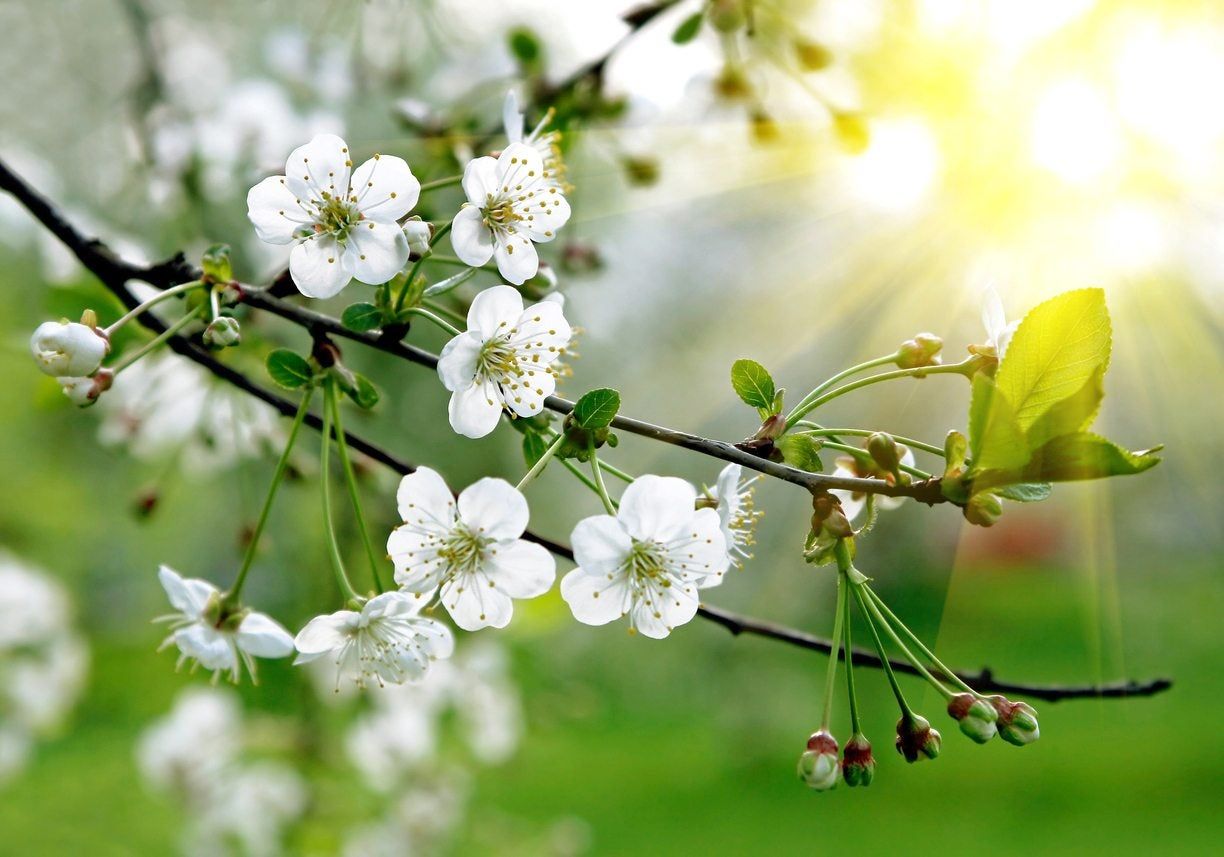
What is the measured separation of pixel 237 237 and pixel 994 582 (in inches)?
494

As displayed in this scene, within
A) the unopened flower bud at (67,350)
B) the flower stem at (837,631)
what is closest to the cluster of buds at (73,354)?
the unopened flower bud at (67,350)

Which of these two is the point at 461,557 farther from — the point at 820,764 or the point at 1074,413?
the point at 1074,413

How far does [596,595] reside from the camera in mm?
848

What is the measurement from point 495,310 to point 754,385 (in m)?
0.23

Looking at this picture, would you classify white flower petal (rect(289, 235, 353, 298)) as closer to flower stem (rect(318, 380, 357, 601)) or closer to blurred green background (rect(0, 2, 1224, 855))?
A: flower stem (rect(318, 380, 357, 601))

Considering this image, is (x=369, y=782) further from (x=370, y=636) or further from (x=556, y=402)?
(x=556, y=402)

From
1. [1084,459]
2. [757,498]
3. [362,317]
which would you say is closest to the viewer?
[1084,459]

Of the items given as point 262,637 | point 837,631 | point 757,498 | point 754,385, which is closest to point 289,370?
point 262,637

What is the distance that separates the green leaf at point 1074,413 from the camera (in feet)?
2.44

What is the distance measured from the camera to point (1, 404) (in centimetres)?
485

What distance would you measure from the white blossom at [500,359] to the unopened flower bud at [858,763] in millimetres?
379

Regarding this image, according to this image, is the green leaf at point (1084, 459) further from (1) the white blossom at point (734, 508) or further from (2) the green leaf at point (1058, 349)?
(1) the white blossom at point (734, 508)

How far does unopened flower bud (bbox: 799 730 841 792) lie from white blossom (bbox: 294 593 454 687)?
1.01 ft

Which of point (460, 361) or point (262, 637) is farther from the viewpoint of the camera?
point (262, 637)
